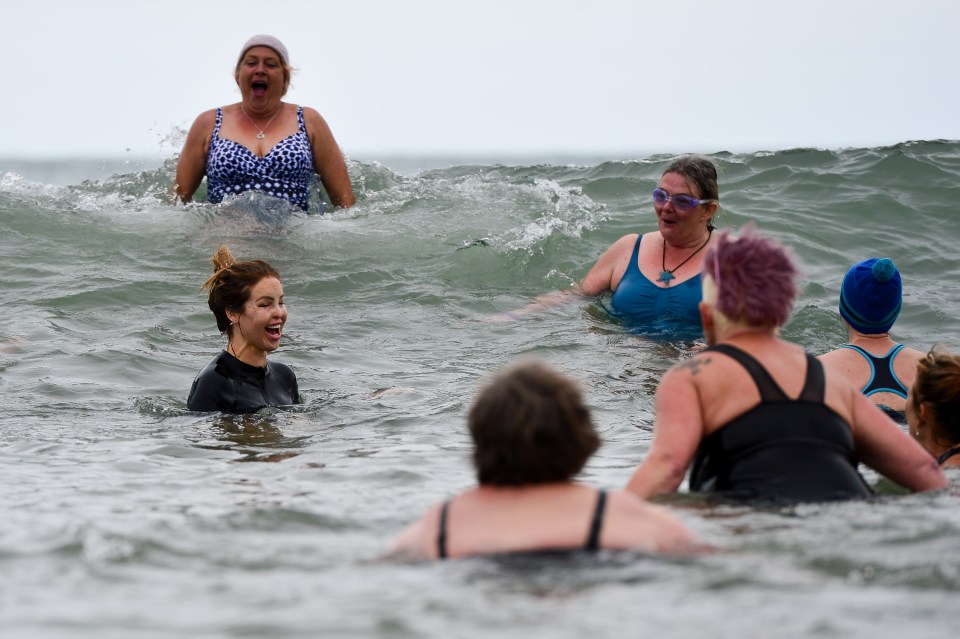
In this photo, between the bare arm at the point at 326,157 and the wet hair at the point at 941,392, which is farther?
the bare arm at the point at 326,157

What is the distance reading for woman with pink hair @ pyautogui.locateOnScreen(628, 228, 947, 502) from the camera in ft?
15.4

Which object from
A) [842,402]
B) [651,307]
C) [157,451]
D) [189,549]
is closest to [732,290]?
[842,402]

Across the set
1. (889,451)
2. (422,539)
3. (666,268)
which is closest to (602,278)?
(666,268)

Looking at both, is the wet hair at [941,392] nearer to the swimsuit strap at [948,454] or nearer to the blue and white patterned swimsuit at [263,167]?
the swimsuit strap at [948,454]

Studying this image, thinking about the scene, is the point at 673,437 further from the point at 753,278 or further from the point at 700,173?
the point at 700,173

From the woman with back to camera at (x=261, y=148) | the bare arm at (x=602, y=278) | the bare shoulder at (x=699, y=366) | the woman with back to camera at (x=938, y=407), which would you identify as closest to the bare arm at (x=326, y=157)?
the woman with back to camera at (x=261, y=148)

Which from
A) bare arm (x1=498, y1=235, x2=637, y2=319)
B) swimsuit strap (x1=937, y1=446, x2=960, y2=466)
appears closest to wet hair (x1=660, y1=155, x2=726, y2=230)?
bare arm (x1=498, y1=235, x2=637, y2=319)

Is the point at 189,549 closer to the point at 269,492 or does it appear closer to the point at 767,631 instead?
the point at 269,492

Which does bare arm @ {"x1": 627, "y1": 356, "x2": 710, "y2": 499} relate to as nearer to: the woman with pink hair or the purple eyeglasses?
the woman with pink hair

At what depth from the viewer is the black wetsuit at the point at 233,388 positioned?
7.73m

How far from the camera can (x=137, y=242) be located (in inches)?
495

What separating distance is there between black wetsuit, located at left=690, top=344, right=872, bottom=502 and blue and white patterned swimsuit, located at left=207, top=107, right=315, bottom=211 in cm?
715

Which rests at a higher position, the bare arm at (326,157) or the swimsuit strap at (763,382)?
the bare arm at (326,157)

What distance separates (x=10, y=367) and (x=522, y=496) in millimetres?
6446
